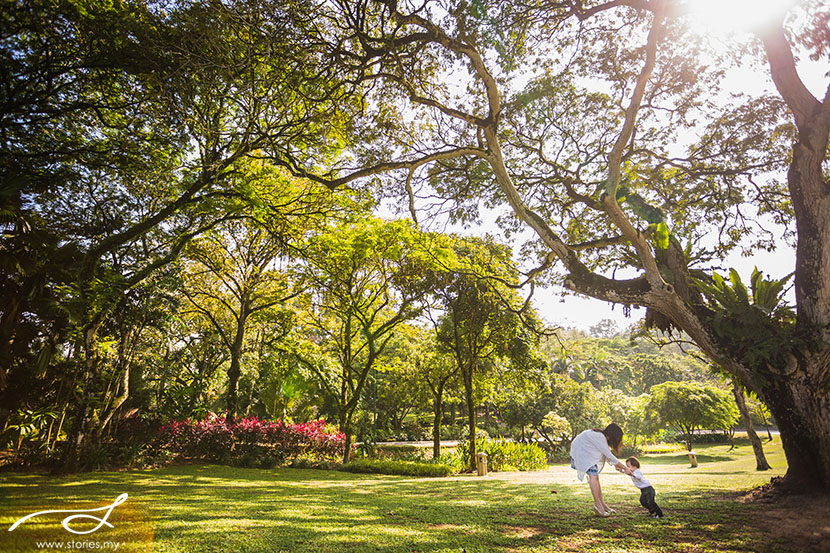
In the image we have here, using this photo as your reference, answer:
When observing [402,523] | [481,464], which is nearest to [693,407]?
[481,464]

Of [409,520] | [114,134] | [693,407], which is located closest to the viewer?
[409,520]

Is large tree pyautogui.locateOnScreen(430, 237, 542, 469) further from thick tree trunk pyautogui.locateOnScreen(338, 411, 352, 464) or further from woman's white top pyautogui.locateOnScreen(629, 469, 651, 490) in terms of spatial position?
woman's white top pyautogui.locateOnScreen(629, 469, 651, 490)

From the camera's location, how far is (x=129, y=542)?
3668 mm

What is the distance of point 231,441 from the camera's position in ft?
47.8

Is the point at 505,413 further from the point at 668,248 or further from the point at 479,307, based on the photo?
the point at 668,248

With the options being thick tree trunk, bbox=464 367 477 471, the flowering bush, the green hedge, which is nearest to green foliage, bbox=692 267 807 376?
thick tree trunk, bbox=464 367 477 471

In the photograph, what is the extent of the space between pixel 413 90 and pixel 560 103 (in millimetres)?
3976

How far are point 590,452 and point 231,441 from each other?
45.7 feet

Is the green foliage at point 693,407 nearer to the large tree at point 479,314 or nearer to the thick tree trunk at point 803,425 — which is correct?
the large tree at point 479,314

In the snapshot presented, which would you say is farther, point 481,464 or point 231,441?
point 231,441

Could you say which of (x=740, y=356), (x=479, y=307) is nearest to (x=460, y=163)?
(x=479, y=307)

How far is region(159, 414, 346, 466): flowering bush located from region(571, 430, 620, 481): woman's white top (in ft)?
40.8

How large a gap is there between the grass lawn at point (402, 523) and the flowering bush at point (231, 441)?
722 centimetres

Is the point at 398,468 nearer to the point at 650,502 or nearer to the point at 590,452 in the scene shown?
the point at 590,452
